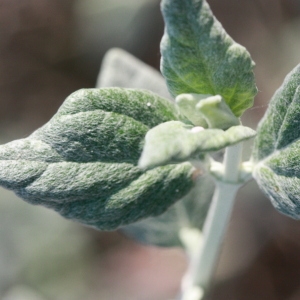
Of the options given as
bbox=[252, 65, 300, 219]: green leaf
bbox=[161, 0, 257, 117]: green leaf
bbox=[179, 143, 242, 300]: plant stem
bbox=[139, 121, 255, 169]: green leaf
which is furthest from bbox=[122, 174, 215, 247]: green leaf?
bbox=[139, 121, 255, 169]: green leaf

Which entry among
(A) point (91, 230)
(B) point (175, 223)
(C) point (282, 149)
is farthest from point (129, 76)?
(A) point (91, 230)

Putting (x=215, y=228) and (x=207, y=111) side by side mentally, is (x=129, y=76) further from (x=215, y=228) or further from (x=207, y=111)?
(x=207, y=111)

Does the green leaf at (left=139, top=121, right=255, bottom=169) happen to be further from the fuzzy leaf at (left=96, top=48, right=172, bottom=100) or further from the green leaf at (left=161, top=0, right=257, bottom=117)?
the fuzzy leaf at (left=96, top=48, right=172, bottom=100)

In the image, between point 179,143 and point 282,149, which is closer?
point 179,143

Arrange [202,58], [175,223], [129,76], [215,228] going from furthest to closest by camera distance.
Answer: [129,76] → [175,223] → [215,228] → [202,58]

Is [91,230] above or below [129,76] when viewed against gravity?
below

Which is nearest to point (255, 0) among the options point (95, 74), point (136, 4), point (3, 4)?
point (136, 4)

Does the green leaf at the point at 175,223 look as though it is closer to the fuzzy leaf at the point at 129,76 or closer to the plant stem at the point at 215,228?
the plant stem at the point at 215,228

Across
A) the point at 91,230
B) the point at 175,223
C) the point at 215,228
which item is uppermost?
the point at 215,228
